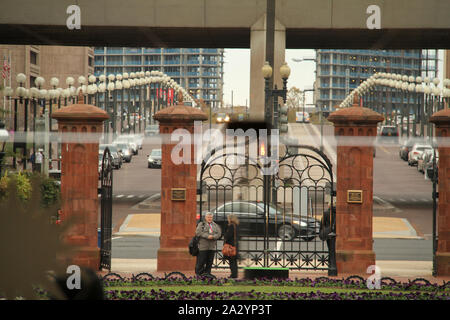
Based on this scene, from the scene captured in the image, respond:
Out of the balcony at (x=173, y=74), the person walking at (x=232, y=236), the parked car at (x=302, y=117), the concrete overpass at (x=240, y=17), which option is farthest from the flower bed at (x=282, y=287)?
the balcony at (x=173, y=74)

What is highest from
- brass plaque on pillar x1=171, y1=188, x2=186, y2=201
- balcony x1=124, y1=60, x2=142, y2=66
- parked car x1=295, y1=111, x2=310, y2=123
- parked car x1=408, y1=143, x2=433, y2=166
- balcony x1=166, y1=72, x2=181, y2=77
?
balcony x1=124, y1=60, x2=142, y2=66

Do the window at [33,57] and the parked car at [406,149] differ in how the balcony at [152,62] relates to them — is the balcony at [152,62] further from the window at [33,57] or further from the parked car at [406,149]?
the parked car at [406,149]

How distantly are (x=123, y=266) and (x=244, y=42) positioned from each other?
21775 millimetres

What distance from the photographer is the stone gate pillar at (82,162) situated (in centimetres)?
1445

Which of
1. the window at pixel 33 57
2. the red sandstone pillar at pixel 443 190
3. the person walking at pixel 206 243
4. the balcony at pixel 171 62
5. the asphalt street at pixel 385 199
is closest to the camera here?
the person walking at pixel 206 243

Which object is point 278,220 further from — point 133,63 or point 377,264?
point 133,63

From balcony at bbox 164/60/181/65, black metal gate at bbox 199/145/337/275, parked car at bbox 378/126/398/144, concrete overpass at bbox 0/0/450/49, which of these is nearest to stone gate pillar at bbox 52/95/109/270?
black metal gate at bbox 199/145/337/275

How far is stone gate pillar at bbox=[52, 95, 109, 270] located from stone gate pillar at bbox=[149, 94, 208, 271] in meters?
1.35

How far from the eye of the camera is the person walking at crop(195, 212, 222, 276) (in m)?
13.5

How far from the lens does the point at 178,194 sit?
14.9 metres

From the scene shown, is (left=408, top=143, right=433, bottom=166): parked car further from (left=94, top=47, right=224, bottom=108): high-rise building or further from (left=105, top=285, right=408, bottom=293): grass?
(left=94, top=47, right=224, bottom=108): high-rise building

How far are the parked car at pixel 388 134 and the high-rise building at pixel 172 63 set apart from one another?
45.4 m
